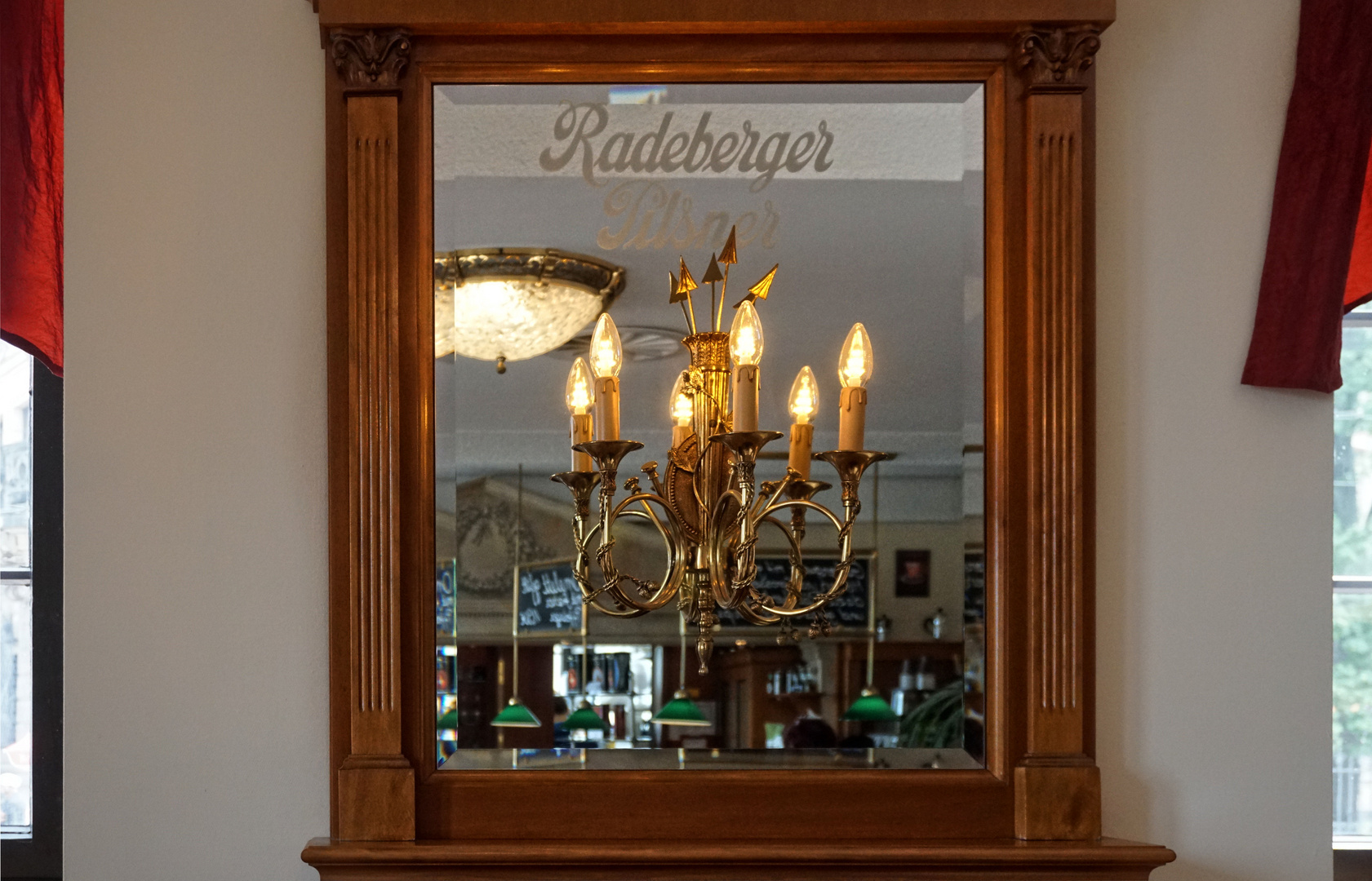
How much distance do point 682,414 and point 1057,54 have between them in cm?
71

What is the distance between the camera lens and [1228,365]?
1.73m

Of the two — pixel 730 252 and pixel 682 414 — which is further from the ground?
pixel 730 252

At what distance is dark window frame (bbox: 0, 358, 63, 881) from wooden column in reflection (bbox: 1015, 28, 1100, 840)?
64.6 inches

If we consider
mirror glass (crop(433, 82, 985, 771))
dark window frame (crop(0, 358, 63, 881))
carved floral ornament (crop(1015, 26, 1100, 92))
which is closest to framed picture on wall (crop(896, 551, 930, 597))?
mirror glass (crop(433, 82, 985, 771))

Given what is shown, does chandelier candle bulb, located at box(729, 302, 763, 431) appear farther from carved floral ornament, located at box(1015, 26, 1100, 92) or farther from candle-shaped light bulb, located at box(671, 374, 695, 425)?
carved floral ornament, located at box(1015, 26, 1100, 92)

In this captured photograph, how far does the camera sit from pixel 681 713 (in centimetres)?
166

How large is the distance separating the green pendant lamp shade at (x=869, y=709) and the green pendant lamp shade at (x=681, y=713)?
20cm

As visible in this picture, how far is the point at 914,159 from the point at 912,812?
90 cm

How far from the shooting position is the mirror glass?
1666 millimetres

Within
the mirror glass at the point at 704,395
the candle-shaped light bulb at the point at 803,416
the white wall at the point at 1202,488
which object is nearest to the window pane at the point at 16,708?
the mirror glass at the point at 704,395

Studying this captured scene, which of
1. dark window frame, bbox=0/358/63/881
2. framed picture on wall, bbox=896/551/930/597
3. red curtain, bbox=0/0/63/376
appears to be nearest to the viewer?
framed picture on wall, bbox=896/551/930/597

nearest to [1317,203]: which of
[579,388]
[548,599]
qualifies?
[579,388]

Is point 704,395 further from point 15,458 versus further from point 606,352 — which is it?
point 15,458

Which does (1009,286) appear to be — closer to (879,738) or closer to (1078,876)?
(879,738)
